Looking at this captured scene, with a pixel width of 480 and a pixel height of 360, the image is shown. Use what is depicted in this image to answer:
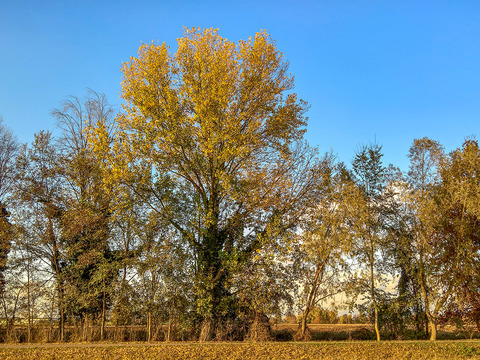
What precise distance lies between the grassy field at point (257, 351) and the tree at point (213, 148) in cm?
365

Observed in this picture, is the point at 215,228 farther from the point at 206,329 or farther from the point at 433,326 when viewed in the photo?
the point at 433,326

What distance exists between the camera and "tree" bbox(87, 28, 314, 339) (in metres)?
17.4

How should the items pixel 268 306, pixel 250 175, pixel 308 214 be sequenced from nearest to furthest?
pixel 268 306 < pixel 250 175 < pixel 308 214

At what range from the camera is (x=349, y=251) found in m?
18.6

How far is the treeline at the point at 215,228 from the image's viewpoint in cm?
1756

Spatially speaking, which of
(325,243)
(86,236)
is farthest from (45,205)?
(325,243)

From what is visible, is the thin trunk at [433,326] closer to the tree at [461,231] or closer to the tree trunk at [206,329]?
the tree at [461,231]

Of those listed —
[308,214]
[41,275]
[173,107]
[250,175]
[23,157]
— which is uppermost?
[173,107]

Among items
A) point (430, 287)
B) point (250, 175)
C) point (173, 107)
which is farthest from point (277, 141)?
point (430, 287)

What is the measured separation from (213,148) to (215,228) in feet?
11.4

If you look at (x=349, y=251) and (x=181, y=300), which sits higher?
(x=349, y=251)

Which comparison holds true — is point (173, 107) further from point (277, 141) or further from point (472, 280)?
point (472, 280)

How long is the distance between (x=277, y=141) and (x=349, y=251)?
5.78m

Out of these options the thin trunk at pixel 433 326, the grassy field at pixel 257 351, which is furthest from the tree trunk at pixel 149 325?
the thin trunk at pixel 433 326
